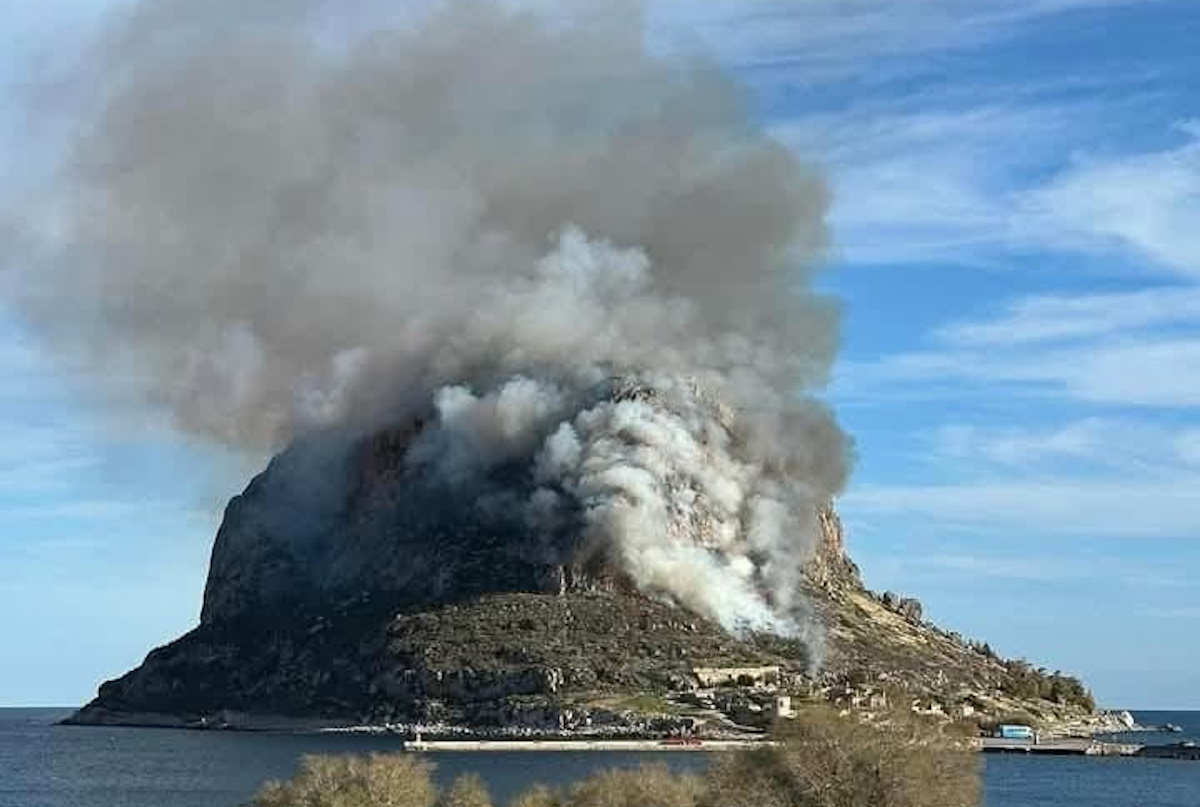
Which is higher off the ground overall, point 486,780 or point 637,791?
point 486,780

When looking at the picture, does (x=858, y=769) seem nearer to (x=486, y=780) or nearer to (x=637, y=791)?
(x=637, y=791)

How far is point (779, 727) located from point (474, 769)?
9960 cm

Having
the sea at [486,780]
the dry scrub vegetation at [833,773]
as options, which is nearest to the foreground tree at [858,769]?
the dry scrub vegetation at [833,773]

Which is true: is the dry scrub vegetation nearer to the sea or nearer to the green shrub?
the green shrub

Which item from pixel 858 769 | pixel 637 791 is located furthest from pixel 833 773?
pixel 637 791

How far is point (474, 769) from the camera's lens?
182875 mm

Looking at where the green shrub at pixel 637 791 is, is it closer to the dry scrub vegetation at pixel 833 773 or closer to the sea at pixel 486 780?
the dry scrub vegetation at pixel 833 773

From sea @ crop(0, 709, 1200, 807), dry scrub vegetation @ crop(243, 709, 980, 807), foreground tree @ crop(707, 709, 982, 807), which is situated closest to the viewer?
foreground tree @ crop(707, 709, 982, 807)

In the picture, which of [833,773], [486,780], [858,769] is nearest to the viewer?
[858,769]

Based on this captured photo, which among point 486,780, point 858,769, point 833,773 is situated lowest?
point 833,773

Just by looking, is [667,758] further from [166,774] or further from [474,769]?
[166,774]

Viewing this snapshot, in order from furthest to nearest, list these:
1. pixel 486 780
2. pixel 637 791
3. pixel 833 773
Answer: pixel 486 780 < pixel 637 791 < pixel 833 773

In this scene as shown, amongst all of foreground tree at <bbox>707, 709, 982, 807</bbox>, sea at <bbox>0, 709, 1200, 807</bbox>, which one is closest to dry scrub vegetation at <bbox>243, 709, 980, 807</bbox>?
foreground tree at <bbox>707, 709, 982, 807</bbox>

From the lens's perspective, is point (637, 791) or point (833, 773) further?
point (637, 791)
